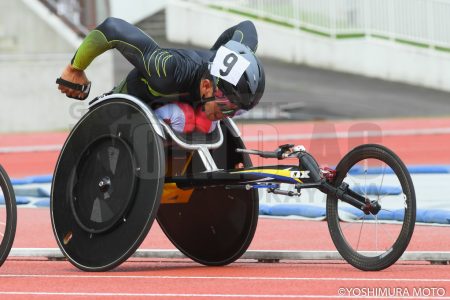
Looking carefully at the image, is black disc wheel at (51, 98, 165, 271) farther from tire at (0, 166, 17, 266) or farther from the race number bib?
the race number bib

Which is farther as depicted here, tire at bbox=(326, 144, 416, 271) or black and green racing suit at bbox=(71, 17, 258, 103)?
black and green racing suit at bbox=(71, 17, 258, 103)

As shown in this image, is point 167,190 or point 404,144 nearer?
point 167,190

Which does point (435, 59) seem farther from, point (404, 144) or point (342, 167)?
point (342, 167)

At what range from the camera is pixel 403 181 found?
7723 millimetres

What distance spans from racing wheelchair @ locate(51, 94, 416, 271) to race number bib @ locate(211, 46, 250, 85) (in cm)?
52

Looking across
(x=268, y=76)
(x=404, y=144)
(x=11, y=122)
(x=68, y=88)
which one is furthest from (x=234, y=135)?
(x=268, y=76)

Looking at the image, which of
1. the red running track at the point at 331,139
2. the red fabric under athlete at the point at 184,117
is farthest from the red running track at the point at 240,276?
the red running track at the point at 331,139

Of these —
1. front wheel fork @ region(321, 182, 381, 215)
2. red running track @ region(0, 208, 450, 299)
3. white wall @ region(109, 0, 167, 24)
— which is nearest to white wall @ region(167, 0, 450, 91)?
white wall @ region(109, 0, 167, 24)

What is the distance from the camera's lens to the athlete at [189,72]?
818 centimetres

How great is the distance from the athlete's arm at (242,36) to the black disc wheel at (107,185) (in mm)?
968

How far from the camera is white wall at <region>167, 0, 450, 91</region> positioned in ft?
101

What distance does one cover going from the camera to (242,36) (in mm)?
8852

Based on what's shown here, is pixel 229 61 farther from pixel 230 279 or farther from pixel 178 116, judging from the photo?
pixel 230 279

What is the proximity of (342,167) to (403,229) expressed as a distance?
2.17 ft
